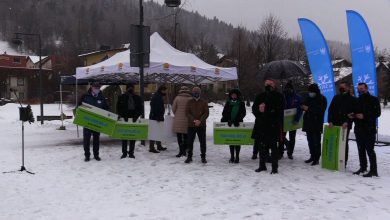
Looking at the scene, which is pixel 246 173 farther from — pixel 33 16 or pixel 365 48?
pixel 33 16

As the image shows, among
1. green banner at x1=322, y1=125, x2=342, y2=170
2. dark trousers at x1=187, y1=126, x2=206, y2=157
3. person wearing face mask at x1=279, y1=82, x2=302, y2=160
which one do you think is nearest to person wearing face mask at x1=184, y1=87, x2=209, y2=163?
dark trousers at x1=187, y1=126, x2=206, y2=157

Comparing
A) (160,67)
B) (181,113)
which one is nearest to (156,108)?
(181,113)

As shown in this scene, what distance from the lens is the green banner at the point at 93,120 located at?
31.3ft

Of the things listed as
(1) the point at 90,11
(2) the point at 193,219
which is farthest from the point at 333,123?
(1) the point at 90,11

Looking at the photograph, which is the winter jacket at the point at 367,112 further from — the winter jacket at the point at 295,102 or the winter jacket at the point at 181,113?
the winter jacket at the point at 181,113

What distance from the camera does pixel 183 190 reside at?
7.04 m

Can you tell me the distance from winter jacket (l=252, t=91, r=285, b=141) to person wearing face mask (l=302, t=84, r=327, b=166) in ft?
3.60

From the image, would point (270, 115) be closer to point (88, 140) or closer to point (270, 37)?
point (88, 140)

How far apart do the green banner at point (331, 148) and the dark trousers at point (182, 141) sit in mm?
3366

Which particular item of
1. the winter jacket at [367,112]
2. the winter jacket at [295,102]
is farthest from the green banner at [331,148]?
the winter jacket at [295,102]

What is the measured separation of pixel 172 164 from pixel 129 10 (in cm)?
10806

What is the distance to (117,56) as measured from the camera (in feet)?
43.4

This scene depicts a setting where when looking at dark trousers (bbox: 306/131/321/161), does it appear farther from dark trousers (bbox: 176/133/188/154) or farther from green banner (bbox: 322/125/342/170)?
dark trousers (bbox: 176/133/188/154)

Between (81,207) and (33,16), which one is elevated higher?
(33,16)
